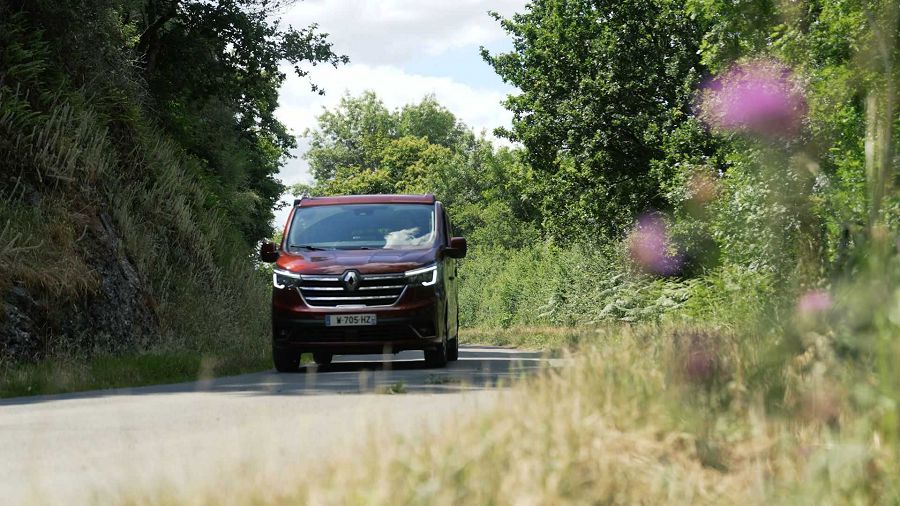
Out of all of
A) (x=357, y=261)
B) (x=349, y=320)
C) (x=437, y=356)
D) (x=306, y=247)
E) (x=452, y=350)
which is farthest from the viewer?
(x=452, y=350)

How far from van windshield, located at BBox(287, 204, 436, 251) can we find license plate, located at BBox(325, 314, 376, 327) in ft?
4.08

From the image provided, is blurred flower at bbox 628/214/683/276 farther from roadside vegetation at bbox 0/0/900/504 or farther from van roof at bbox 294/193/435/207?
van roof at bbox 294/193/435/207

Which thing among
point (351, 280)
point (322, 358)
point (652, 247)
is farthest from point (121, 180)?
point (652, 247)

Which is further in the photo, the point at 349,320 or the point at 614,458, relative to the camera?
the point at 349,320

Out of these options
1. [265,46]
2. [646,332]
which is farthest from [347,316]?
[265,46]

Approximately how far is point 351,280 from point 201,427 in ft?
22.9

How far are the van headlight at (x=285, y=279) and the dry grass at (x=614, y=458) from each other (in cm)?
882

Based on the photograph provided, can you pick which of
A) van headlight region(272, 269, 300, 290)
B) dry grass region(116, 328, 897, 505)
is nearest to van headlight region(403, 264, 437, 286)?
van headlight region(272, 269, 300, 290)

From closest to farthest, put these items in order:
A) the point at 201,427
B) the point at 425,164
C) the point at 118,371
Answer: the point at 201,427 < the point at 118,371 < the point at 425,164

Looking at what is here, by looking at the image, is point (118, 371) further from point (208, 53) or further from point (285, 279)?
point (208, 53)

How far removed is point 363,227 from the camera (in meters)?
16.8

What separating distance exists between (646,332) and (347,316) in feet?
20.0

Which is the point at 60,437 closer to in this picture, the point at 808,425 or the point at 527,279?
the point at 808,425

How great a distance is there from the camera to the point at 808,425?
5898mm
